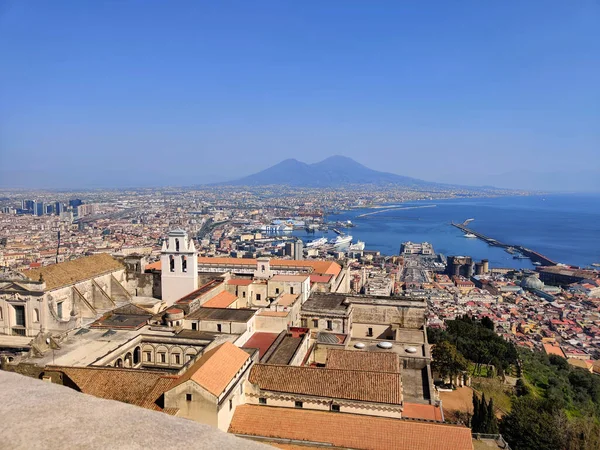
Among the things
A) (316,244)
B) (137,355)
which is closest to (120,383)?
(137,355)

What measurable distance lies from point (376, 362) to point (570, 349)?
118ft

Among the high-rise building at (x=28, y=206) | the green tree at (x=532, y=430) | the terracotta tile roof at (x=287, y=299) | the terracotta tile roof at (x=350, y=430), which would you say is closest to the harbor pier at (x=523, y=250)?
the terracotta tile roof at (x=287, y=299)

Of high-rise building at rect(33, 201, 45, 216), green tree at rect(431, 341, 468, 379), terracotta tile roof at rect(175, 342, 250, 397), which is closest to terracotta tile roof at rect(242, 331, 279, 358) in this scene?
terracotta tile roof at rect(175, 342, 250, 397)

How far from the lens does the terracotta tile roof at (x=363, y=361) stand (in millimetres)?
16078

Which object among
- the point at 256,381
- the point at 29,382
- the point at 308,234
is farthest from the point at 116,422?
the point at 308,234

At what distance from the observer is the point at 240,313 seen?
20.9 metres

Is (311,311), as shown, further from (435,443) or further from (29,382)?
(29,382)

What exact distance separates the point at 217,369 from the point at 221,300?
1133 cm

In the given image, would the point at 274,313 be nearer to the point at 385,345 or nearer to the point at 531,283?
the point at 385,345

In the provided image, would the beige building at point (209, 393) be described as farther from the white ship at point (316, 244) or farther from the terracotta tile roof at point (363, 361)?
the white ship at point (316, 244)

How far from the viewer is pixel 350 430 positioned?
12.2 meters

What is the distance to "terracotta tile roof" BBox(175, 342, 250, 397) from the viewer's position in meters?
12.3

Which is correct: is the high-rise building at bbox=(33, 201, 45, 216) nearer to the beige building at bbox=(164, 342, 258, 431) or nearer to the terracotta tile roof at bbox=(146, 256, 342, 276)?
the terracotta tile roof at bbox=(146, 256, 342, 276)

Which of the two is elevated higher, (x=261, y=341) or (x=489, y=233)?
(x=261, y=341)
